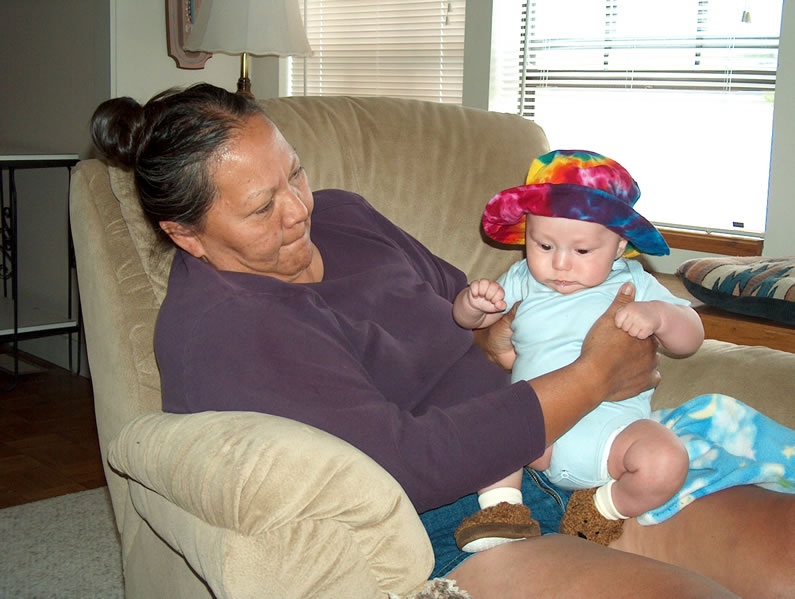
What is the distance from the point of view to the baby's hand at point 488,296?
4.50ft

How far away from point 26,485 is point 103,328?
1527 mm

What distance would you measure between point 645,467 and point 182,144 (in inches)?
30.8

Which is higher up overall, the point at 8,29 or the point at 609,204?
the point at 8,29

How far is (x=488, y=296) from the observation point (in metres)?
1.37

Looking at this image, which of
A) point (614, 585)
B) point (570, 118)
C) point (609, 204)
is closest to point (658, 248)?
point (609, 204)

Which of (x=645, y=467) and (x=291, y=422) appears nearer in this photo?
(x=291, y=422)

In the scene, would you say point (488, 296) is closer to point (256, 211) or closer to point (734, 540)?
point (256, 211)

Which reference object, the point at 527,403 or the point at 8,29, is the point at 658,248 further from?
the point at 8,29

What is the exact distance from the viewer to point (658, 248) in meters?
1.34

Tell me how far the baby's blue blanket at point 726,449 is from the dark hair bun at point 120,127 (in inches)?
36.5

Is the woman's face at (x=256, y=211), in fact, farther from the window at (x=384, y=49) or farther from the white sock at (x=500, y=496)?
the window at (x=384, y=49)

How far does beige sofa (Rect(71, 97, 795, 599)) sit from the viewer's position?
0.97 m

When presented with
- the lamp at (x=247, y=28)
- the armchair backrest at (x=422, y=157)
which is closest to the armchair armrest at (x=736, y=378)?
the armchair backrest at (x=422, y=157)

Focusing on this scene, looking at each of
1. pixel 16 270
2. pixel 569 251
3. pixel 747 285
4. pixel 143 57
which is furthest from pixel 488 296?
pixel 16 270
